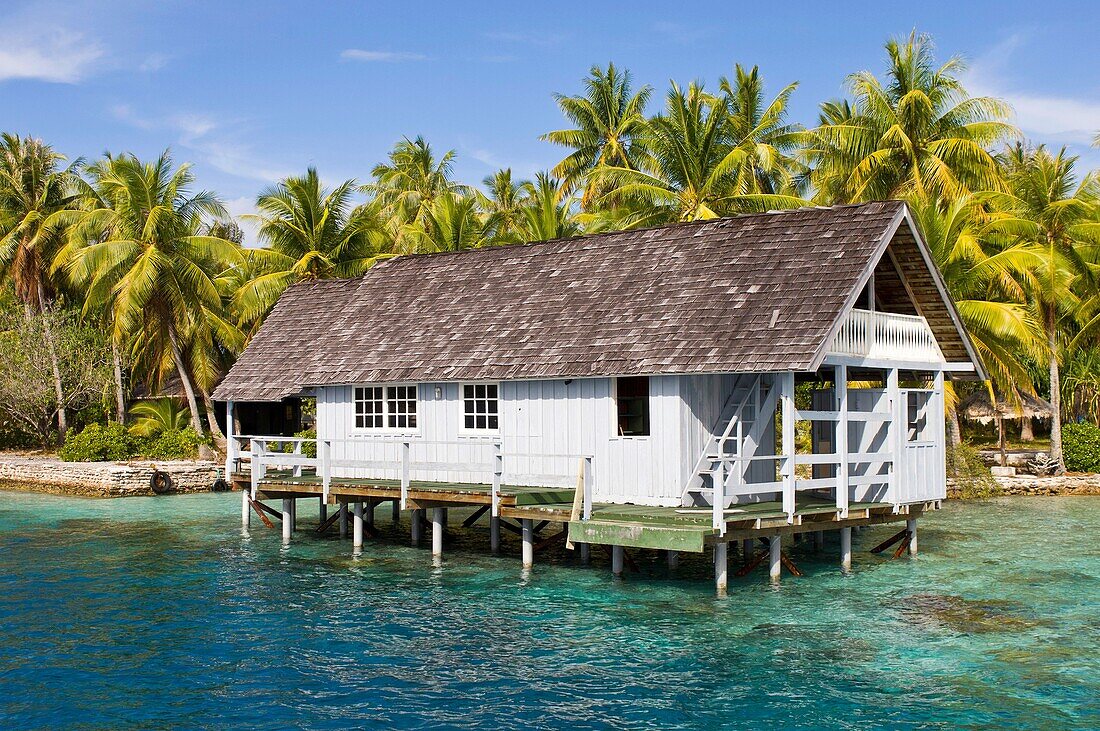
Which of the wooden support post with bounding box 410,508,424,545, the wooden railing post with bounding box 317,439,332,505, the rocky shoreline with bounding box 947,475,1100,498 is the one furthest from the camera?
the rocky shoreline with bounding box 947,475,1100,498

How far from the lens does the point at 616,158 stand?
46656mm

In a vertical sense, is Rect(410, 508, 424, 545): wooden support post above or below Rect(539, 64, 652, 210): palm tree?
below

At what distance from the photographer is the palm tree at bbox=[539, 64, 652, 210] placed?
4684 cm

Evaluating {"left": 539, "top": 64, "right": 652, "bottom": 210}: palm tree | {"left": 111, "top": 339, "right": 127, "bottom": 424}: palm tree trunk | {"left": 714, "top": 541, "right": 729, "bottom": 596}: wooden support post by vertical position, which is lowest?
{"left": 714, "top": 541, "right": 729, "bottom": 596}: wooden support post

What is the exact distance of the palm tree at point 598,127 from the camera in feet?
154

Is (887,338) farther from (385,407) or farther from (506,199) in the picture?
(506,199)

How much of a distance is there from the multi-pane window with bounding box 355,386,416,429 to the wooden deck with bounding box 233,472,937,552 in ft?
4.16

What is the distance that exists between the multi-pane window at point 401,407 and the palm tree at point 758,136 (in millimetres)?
18988

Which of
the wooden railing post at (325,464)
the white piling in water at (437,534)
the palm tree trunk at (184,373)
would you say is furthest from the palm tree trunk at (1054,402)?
the palm tree trunk at (184,373)

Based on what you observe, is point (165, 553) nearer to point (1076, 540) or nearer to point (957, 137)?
point (1076, 540)

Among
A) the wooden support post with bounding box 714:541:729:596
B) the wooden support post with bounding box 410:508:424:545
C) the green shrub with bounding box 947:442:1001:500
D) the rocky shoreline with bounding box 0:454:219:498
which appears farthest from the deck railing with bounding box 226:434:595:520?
the green shrub with bounding box 947:442:1001:500

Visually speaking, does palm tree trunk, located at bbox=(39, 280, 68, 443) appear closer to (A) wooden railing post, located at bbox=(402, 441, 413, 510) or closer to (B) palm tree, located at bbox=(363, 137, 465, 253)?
(B) palm tree, located at bbox=(363, 137, 465, 253)

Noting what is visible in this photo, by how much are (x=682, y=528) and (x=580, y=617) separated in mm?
2010

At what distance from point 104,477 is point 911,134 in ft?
96.2
